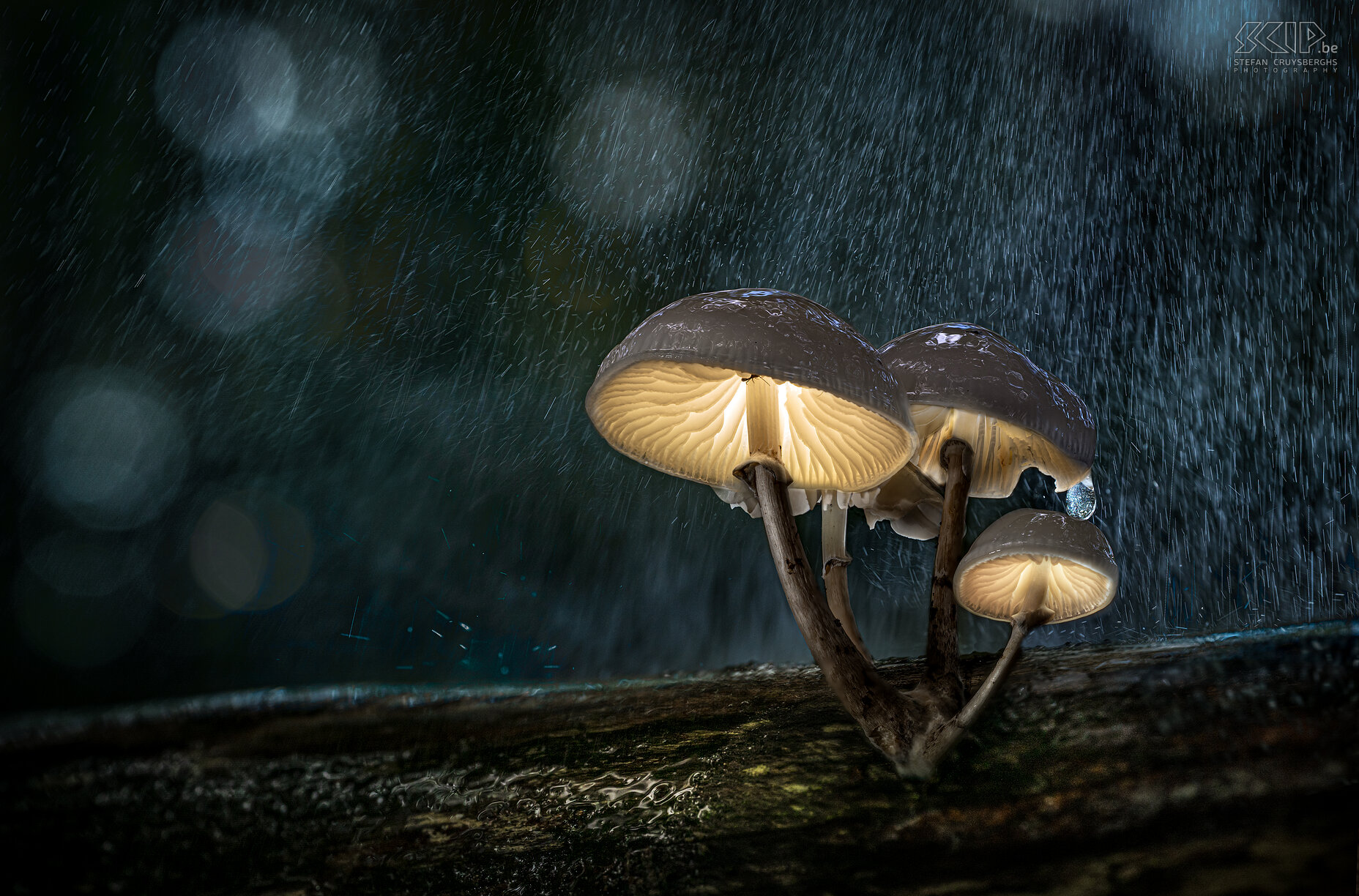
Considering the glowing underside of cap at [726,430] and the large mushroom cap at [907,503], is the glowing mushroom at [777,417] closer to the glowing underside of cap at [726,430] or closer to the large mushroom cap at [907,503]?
the glowing underside of cap at [726,430]

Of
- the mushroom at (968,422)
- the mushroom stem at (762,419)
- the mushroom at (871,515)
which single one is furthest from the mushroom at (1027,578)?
the mushroom stem at (762,419)

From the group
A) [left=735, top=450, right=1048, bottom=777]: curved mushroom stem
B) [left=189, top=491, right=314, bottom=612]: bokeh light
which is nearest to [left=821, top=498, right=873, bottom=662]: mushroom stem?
[left=735, top=450, right=1048, bottom=777]: curved mushroom stem

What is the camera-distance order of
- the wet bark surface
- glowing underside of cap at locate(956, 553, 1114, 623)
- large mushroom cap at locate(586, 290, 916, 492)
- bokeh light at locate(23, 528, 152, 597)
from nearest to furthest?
the wet bark surface < large mushroom cap at locate(586, 290, 916, 492) < glowing underside of cap at locate(956, 553, 1114, 623) < bokeh light at locate(23, 528, 152, 597)

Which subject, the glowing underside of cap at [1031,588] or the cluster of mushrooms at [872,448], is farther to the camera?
the glowing underside of cap at [1031,588]

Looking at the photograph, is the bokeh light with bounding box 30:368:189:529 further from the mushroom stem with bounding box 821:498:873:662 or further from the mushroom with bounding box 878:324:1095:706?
the mushroom with bounding box 878:324:1095:706

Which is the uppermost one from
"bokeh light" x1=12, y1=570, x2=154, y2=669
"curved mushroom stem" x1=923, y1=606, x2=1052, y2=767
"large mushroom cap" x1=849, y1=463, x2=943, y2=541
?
"large mushroom cap" x1=849, y1=463, x2=943, y2=541

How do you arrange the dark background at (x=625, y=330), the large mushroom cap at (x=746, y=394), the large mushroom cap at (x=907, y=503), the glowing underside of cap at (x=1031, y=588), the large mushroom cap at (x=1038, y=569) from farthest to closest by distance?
the dark background at (x=625, y=330)
the large mushroom cap at (x=907, y=503)
the glowing underside of cap at (x=1031, y=588)
the large mushroom cap at (x=1038, y=569)
the large mushroom cap at (x=746, y=394)

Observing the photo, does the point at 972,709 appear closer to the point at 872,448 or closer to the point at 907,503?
the point at 872,448

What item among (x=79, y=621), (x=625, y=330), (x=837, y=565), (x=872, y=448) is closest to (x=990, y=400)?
(x=872, y=448)

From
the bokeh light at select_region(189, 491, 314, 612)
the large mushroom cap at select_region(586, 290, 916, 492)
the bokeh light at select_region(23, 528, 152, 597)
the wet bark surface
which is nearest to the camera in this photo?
the wet bark surface
